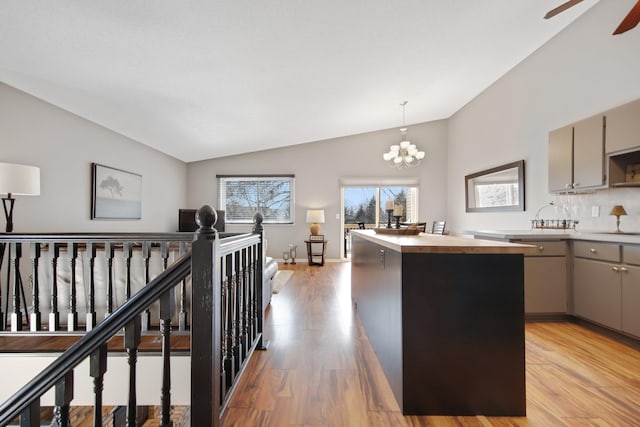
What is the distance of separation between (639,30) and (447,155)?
4238 mm

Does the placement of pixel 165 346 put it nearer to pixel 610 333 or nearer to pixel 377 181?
pixel 610 333

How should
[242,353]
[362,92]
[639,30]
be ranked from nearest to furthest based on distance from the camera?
[242,353] < [639,30] < [362,92]

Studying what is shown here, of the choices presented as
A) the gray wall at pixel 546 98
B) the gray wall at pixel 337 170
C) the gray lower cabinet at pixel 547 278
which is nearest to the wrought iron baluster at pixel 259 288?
the gray lower cabinet at pixel 547 278

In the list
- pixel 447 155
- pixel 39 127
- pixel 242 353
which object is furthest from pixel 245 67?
pixel 447 155

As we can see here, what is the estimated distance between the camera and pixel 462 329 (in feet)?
4.96

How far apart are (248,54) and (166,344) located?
2862 millimetres

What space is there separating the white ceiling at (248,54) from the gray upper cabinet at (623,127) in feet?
4.59

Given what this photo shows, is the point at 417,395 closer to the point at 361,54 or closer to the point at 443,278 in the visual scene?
the point at 443,278

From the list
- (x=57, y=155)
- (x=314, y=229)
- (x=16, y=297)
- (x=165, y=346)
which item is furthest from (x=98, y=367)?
(x=314, y=229)

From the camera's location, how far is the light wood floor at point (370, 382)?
1.49 metres

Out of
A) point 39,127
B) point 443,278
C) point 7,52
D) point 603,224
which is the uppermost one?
point 7,52

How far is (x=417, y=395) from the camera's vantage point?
1514mm

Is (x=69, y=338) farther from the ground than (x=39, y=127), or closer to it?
closer to it

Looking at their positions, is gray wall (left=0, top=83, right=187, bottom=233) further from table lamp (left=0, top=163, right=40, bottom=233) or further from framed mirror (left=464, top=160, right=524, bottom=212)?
framed mirror (left=464, top=160, right=524, bottom=212)
